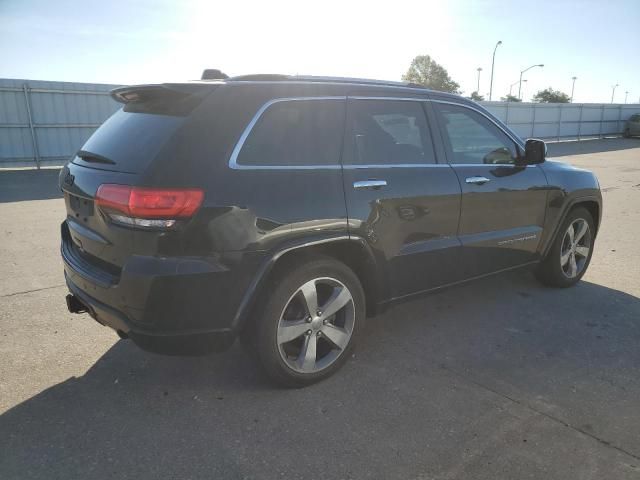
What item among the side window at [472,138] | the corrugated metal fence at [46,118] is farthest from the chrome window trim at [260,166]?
the corrugated metal fence at [46,118]

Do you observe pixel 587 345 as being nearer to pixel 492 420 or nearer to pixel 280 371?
pixel 492 420

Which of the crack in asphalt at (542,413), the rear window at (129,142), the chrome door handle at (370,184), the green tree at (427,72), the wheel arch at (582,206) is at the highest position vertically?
the green tree at (427,72)

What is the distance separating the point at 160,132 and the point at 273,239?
31.8 inches

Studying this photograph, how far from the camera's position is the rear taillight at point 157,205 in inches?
96.6

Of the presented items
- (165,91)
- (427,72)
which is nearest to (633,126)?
(165,91)

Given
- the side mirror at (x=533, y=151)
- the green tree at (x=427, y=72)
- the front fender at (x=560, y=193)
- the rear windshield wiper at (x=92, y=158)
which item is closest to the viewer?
the rear windshield wiper at (x=92, y=158)

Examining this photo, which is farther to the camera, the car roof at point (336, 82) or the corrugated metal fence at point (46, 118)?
the corrugated metal fence at point (46, 118)

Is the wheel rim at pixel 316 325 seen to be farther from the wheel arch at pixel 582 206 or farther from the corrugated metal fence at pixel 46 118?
the corrugated metal fence at pixel 46 118

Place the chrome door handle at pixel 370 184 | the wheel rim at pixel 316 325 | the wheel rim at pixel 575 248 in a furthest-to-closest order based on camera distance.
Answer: the wheel rim at pixel 575 248 → the chrome door handle at pixel 370 184 → the wheel rim at pixel 316 325

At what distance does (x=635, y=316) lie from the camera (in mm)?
4223

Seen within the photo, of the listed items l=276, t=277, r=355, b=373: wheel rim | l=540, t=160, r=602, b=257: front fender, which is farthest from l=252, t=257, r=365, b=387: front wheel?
l=540, t=160, r=602, b=257: front fender

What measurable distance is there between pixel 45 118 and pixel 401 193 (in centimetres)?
1458

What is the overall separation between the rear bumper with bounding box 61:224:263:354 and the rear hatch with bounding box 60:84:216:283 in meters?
0.12

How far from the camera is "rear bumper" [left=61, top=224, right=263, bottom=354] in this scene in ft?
8.15
